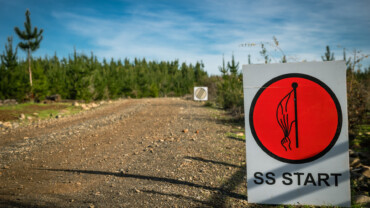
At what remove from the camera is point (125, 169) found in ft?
14.3

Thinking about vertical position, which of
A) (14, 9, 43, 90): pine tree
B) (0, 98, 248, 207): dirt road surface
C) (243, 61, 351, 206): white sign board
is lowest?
(0, 98, 248, 207): dirt road surface

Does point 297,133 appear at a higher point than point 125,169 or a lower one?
higher

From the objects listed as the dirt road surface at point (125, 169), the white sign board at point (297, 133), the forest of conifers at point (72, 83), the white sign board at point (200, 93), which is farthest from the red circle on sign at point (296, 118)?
the forest of conifers at point (72, 83)

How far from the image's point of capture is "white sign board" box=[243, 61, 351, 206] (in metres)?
2.24

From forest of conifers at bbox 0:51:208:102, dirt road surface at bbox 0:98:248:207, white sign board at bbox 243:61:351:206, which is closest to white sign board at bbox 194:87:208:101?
dirt road surface at bbox 0:98:248:207

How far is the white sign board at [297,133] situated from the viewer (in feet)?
7.36

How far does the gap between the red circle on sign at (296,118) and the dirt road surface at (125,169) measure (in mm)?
949

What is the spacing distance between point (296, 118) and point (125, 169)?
3094mm

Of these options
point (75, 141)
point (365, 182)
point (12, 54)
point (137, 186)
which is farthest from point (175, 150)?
point (12, 54)

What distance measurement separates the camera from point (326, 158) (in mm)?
2266

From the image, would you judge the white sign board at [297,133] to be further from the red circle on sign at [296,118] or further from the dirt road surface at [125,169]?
the dirt road surface at [125,169]

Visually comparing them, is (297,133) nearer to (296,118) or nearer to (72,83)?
(296,118)

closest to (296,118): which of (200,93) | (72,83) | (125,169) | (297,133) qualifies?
(297,133)

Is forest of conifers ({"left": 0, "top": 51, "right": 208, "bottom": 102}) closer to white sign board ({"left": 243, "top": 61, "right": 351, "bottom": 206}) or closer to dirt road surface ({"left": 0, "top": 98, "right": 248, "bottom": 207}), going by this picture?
dirt road surface ({"left": 0, "top": 98, "right": 248, "bottom": 207})
